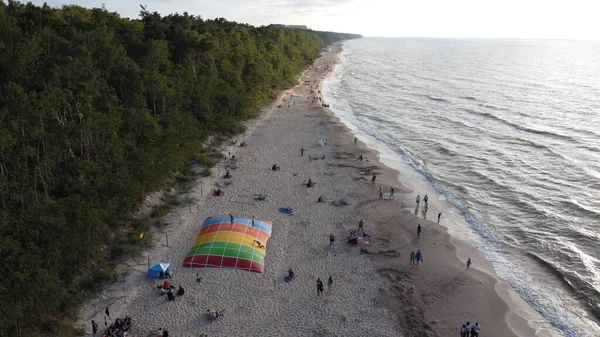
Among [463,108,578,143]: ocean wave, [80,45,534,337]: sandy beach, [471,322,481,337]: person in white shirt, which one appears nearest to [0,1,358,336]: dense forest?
[80,45,534,337]: sandy beach

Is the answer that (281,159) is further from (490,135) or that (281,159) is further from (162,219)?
(490,135)

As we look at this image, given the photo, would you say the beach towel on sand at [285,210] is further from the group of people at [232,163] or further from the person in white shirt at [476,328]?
the person in white shirt at [476,328]

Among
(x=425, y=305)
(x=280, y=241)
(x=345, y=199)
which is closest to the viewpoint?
(x=425, y=305)

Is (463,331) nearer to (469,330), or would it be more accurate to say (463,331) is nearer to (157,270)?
(469,330)

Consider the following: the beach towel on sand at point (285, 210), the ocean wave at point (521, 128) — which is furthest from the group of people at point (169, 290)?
the ocean wave at point (521, 128)

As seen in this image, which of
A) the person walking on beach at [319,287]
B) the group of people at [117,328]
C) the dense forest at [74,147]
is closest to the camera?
the dense forest at [74,147]

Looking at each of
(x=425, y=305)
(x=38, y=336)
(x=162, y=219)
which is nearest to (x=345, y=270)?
(x=425, y=305)

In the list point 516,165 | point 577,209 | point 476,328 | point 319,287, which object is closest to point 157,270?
point 319,287
